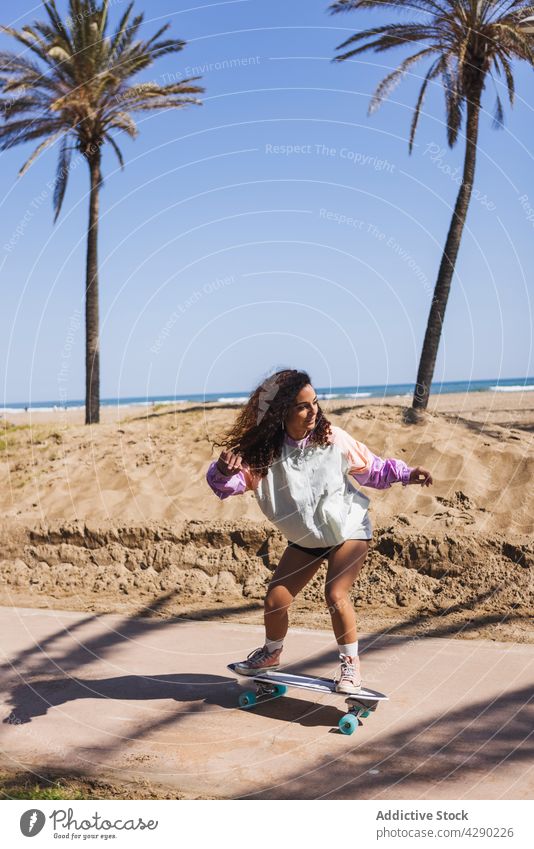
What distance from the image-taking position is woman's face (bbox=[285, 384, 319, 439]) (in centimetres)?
430

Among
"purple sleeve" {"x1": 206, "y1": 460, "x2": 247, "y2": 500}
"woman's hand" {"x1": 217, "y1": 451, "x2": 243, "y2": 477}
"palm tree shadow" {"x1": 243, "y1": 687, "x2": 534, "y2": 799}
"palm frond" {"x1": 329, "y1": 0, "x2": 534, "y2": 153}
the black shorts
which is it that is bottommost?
"palm tree shadow" {"x1": 243, "y1": 687, "x2": 534, "y2": 799}

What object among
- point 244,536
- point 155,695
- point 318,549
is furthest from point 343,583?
point 244,536

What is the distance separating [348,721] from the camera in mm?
4059

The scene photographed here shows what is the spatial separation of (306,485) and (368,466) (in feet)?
Result: 1.29

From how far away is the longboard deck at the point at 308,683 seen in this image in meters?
4.18

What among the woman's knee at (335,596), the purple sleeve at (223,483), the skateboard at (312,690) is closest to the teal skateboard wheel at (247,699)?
the skateboard at (312,690)

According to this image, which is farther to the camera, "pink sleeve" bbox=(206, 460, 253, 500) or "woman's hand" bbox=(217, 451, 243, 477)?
"pink sleeve" bbox=(206, 460, 253, 500)

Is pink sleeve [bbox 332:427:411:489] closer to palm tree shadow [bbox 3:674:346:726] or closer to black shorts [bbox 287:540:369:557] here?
black shorts [bbox 287:540:369:557]

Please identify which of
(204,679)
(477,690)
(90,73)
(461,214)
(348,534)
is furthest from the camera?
(90,73)

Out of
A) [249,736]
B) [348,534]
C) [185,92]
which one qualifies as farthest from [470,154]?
[249,736]

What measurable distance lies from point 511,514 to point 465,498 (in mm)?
532

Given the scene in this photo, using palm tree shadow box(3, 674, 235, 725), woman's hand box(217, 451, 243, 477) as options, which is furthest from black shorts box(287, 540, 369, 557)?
palm tree shadow box(3, 674, 235, 725)

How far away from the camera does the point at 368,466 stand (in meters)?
4.42

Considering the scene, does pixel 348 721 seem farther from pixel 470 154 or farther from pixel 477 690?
pixel 470 154
